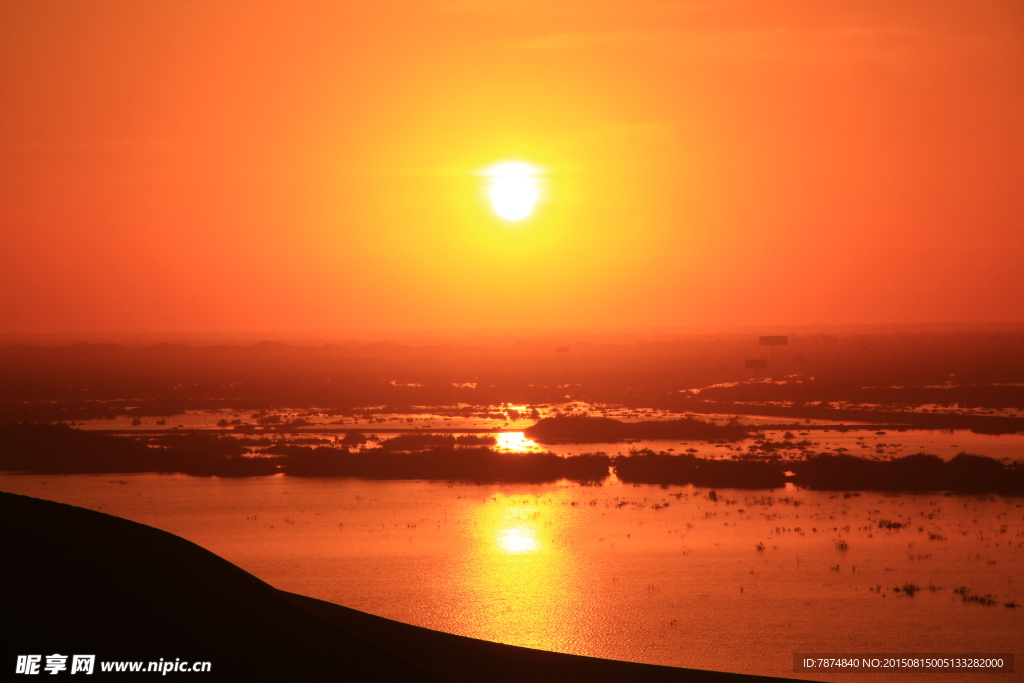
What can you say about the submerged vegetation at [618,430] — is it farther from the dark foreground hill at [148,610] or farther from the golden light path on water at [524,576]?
the dark foreground hill at [148,610]

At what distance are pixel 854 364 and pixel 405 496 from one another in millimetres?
91644

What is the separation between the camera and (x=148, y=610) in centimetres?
1001

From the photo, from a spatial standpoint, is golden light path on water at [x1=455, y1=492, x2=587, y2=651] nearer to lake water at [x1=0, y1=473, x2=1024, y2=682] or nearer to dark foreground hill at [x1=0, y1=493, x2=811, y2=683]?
lake water at [x1=0, y1=473, x2=1024, y2=682]

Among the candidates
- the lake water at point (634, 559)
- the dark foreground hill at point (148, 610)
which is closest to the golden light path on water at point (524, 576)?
the lake water at point (634, 559)

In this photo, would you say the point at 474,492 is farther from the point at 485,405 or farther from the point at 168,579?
the point at 485,405

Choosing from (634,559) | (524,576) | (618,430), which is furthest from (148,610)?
(618,430)

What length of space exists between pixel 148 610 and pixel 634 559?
66.8ft

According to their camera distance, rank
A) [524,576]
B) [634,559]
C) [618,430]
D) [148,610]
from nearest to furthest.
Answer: [148,610]
[524,576]
[634,559]
[618,430]

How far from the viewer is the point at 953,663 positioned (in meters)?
19.2

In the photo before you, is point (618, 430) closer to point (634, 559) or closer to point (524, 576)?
point (634, 559)

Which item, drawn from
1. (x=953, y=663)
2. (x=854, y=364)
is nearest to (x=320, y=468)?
(x=953, y=663)

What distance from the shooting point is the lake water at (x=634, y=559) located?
21.5 m

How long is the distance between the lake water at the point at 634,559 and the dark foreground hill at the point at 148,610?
11.3 metres

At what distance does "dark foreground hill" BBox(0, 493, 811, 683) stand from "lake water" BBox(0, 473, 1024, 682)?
11.3 m
